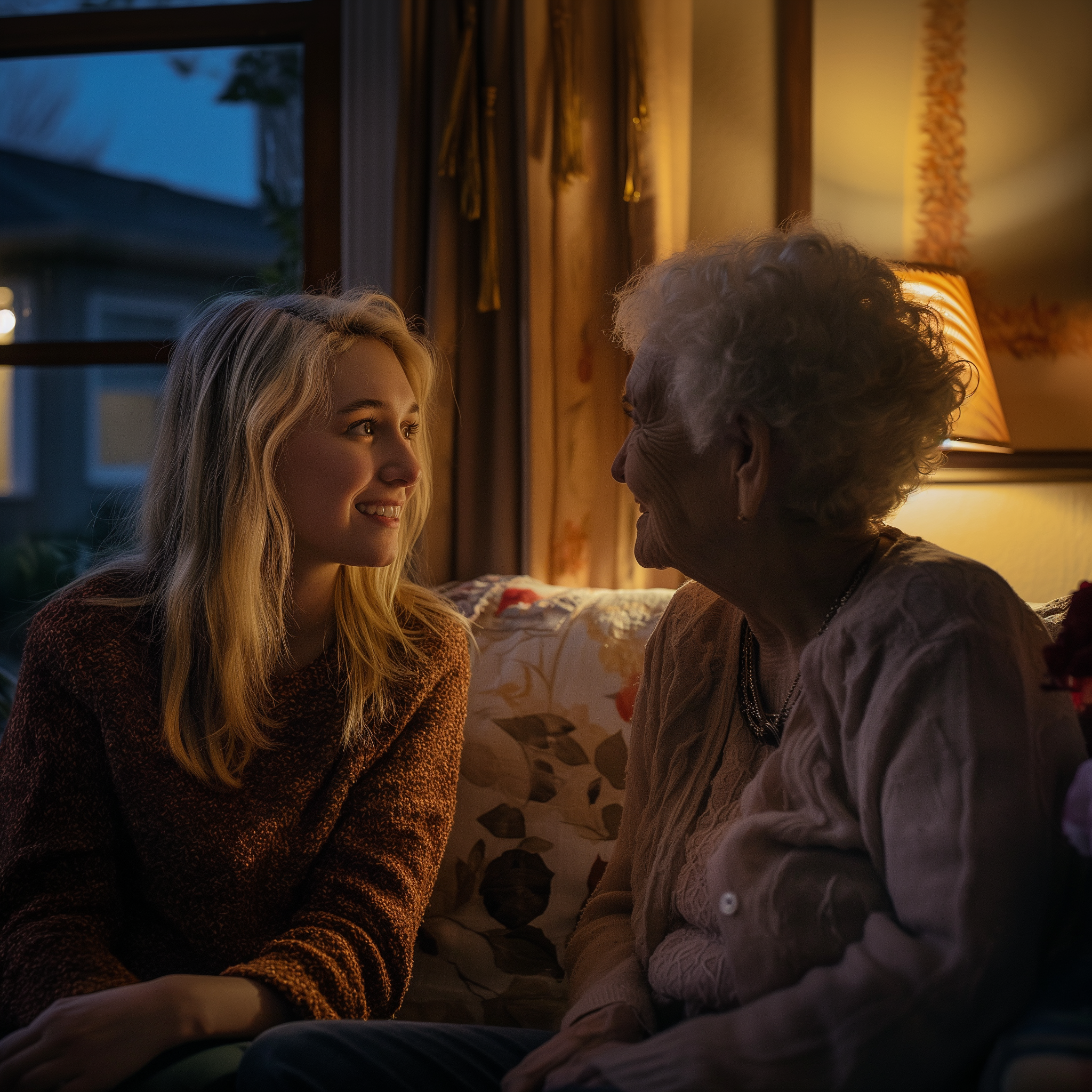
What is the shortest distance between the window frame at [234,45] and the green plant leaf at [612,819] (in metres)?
1.34

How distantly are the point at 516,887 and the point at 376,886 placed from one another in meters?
0.30

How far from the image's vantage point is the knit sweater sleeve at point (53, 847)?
1084mm

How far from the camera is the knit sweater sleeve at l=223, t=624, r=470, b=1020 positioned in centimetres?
110

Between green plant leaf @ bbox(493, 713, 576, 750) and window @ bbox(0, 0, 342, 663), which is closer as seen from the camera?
green plant leaf @ bbox(493, 713, 576, 750)

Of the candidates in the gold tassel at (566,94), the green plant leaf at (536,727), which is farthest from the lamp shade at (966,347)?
the green plant leaf at (536,727)

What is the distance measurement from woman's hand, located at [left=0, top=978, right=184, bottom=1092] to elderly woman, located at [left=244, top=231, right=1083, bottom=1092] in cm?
14

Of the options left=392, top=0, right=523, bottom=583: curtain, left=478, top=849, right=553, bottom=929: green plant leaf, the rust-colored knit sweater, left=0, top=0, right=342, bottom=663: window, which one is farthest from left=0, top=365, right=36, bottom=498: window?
left=478, top=849, right=553, bottom=929: green plant leaf

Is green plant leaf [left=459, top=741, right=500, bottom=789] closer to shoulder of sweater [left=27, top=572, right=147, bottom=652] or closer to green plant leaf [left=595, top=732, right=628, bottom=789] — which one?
green plant leaf [left=595, top=732, right=628, bottom=789]

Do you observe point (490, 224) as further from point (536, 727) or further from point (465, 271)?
point (536, 727)

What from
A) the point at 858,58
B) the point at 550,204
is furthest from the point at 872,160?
the point at 550,204

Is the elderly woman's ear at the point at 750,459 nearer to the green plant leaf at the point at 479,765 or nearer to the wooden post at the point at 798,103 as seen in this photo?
the green plant leaf at the point at 479,765

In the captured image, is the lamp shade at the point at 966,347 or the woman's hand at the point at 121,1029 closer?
the woman's hand at the point at 121,1029

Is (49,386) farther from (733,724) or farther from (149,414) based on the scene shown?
(733,724)

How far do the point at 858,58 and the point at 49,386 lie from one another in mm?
2012
